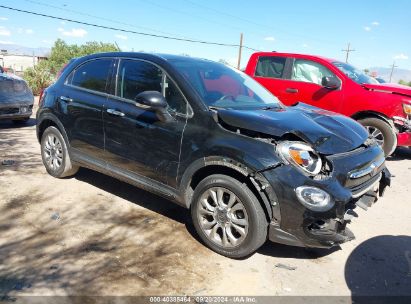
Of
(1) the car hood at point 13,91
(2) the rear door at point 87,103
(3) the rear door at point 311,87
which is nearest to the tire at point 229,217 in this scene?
(2) the rear door at point 87,103

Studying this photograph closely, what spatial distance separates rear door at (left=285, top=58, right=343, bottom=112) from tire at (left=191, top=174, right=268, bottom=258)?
4629mm

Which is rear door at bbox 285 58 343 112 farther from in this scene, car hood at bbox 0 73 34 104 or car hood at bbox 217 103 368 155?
car hood at bbox 0 73 34 104

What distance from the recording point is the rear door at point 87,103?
463 cm

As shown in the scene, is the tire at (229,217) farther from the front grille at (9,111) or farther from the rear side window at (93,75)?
the front grille at (9,111)

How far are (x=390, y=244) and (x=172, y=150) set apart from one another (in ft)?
8.09

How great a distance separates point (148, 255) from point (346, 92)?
5.48m

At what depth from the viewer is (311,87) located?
305 inches

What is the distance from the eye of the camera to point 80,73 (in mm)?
5082

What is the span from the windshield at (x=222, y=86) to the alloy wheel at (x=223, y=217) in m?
0.90

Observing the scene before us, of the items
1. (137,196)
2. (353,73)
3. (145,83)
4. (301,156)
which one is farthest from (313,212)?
(353,73)

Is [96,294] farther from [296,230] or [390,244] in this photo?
[390,244]

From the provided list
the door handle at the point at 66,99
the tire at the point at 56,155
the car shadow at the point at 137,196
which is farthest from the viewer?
the tire at the point at 56,155

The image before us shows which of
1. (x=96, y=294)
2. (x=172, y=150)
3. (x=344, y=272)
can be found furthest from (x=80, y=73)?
(x=344, y=272)

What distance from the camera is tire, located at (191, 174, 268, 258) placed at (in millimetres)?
3363
